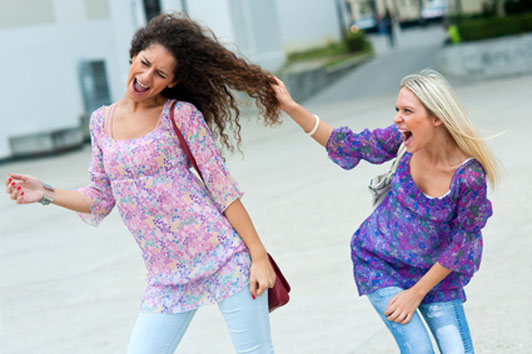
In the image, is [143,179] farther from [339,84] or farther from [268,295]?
[339,84]

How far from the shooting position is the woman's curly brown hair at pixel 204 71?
2.74 metres

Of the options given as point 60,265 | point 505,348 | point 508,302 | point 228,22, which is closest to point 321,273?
point 508,302

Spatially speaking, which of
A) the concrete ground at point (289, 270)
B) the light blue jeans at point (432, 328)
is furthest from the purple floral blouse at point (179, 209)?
the concrete ground at point (289, 270)

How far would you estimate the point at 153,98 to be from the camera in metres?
2.81

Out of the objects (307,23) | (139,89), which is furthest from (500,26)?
(139,89)

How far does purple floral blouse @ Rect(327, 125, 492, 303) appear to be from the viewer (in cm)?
259

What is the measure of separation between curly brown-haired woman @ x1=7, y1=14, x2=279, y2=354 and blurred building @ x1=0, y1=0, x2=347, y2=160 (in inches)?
461

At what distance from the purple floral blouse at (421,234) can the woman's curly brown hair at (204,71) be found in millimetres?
505

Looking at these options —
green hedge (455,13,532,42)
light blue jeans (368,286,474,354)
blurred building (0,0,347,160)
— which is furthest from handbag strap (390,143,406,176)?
green hedge (455,13,532,42)

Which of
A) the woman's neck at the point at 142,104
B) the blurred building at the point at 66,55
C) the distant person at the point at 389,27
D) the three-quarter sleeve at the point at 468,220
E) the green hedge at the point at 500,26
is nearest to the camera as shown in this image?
the three-quarter sleeve at the point at 468,220

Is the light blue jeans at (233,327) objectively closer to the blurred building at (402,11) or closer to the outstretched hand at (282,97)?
the outstretched hand at (282,97)

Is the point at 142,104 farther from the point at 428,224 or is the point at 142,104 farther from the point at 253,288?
the point at 428,224

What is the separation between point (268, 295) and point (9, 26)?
1452 centimetres

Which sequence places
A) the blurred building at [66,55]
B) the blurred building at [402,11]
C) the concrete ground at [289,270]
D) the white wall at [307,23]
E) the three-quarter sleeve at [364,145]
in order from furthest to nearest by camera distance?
the blurred building at [402,11], the white wall at [307,23], the blurred building at [66,55], the concrete ground at [289,270], the three-quarter sleeve at [364,145]
